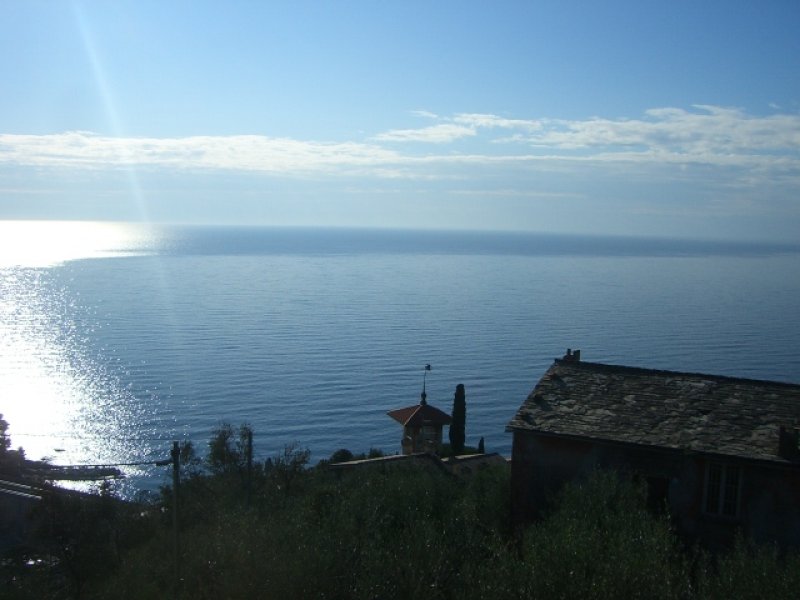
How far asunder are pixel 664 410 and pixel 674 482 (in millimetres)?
2163

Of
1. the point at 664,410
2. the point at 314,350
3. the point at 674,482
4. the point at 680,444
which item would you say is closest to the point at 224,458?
the point at 664,410

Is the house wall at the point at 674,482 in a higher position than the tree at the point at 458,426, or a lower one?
higher

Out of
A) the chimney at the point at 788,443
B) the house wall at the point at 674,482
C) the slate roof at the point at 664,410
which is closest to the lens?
the chimney at the point at 788,443

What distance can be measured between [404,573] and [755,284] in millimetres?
152691

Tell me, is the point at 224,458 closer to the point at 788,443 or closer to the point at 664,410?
the point at 664,410

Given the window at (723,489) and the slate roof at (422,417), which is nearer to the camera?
the window at (723,489)

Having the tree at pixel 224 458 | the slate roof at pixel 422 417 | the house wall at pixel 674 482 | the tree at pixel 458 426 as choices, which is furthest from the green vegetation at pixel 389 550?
the tree at pixel 458 426

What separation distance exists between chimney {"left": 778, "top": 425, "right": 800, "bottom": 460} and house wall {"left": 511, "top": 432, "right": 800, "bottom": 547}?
1.06 ft

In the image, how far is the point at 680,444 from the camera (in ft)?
67.8

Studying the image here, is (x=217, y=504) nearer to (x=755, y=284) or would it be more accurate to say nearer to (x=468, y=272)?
(x=755, y=284)

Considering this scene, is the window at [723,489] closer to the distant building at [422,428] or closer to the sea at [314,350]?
the sea at [314,350]

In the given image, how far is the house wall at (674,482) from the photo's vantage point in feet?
65.7

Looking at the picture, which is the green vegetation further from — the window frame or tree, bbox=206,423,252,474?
tree, bbox=206,423,252,474

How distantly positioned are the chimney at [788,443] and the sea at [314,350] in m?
16.0
